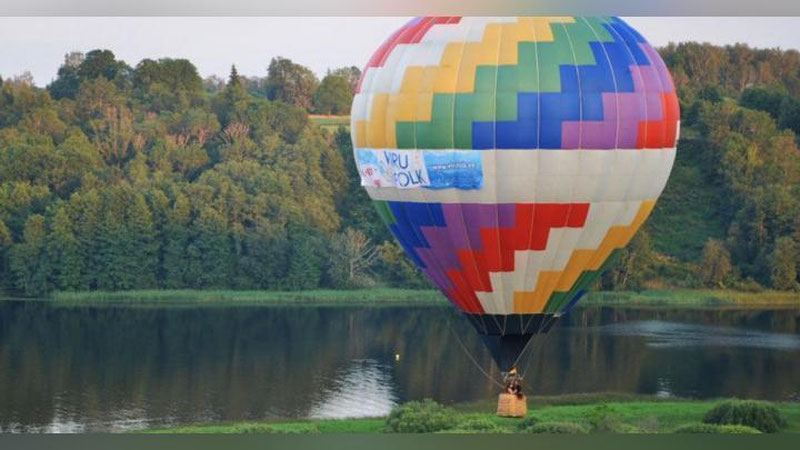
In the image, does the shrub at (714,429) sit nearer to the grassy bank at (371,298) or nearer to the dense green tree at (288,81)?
the grassy bank at (371,298)

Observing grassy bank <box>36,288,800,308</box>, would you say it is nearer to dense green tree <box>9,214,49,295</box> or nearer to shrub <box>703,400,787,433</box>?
dense green tree <box>9,214,49,295</box>

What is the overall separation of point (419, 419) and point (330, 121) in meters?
14.7

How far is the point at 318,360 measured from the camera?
2822 cm

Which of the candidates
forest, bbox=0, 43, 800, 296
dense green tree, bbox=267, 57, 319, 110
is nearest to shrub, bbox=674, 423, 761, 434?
forest, bbox=0, 43, 800, 296

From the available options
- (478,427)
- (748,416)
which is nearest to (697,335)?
(748,416)

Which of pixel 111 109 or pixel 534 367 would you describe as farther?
pixel 111 109

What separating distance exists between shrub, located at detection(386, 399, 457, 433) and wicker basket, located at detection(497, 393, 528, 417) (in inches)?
196

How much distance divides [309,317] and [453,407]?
23.9 feet

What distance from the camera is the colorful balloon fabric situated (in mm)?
16891

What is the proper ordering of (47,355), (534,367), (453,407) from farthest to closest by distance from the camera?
(47,355)
(534,367)
(453,407)

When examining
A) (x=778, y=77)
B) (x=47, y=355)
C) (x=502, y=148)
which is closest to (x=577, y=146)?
(x=502, y=148)

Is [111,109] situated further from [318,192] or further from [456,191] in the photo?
[456,191]

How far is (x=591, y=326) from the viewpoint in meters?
30.6

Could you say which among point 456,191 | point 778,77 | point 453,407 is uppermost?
point 778,77
